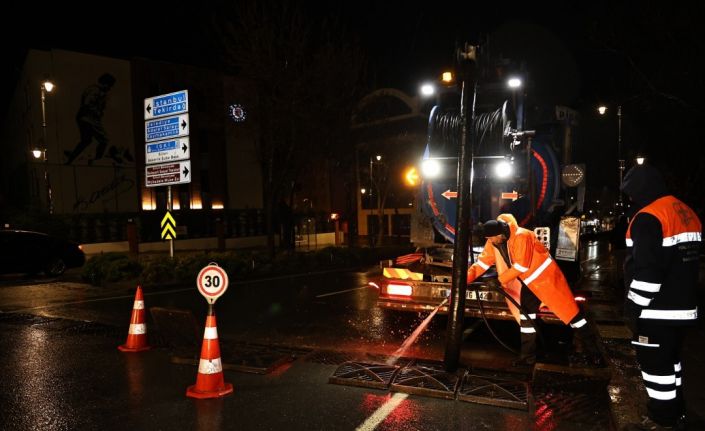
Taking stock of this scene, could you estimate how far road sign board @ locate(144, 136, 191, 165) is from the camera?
43.5ft

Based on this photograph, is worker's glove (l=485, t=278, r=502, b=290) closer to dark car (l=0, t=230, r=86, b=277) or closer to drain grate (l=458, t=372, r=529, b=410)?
drain grate (l=458, t=372, r=529, b=410)

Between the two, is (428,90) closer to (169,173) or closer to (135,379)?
(135,379)

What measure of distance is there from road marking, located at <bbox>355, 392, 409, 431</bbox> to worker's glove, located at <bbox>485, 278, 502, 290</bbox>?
1.86 meters

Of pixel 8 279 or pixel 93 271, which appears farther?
pixel 8 279

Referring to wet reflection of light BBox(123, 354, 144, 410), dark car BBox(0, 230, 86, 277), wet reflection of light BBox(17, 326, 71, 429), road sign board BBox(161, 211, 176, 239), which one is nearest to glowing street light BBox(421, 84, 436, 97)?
wet reflection of light BBox(123, 354, 144, 410)

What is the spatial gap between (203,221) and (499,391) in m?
28.9

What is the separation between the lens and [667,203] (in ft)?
12.8

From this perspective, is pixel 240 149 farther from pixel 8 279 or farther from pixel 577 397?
pixel 577 397

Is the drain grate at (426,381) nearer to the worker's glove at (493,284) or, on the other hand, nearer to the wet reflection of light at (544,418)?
the wet reflection of light at (544,418)

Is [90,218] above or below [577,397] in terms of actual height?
above

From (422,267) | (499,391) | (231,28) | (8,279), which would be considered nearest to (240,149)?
(231,28)

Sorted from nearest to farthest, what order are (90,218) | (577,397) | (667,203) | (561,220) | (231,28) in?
(667,203), (577,397), (561,220), (231,28), (90,218)

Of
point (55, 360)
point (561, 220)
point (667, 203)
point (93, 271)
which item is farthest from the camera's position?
point (93, 271)

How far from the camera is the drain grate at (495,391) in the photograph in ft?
15.0
